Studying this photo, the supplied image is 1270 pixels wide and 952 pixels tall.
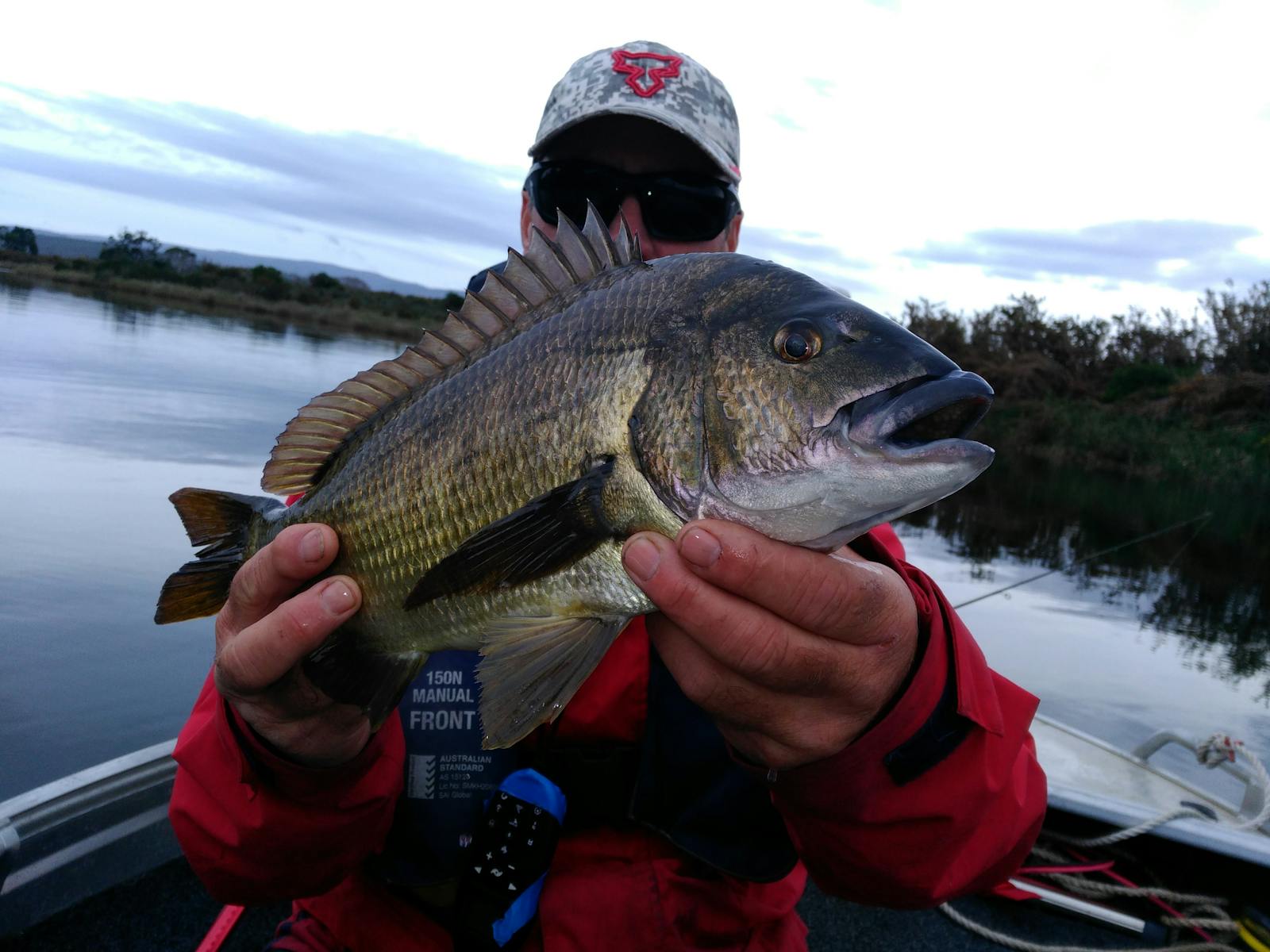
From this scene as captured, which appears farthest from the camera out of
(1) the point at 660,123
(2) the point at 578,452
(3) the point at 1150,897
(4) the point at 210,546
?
(3) the point at 1150,897

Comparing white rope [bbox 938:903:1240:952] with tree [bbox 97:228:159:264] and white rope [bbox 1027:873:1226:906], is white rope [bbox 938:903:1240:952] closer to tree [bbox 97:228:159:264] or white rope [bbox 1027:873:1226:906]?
white rope [bbox 1027:873:1226:906]

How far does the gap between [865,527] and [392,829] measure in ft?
5.80

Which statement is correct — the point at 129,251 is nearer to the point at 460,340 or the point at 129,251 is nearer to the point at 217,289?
the point at 217,289

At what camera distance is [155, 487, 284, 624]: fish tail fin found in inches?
81.1

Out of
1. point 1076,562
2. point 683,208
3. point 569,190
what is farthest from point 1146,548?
point 569,190

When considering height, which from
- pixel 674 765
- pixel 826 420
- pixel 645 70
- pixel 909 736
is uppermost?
pixel 645 70

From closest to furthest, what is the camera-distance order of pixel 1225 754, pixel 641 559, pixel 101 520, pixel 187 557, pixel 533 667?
pixel 641 559, pixel 533 667, pixel 1225 754, pixel 187 557, pixel 101 520

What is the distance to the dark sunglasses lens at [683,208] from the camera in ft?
10.9

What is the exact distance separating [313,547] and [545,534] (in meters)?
0.57

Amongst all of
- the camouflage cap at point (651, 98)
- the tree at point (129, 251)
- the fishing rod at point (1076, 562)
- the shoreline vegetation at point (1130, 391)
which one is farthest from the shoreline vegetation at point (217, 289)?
the camouflage cap at point (651, 98)

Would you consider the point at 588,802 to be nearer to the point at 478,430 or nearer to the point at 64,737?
the point at 478,430

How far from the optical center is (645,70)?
11.2 ft

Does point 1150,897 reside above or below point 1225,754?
below

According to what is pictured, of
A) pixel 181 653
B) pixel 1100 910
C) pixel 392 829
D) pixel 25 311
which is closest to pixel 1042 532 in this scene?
pixel 1100 910
